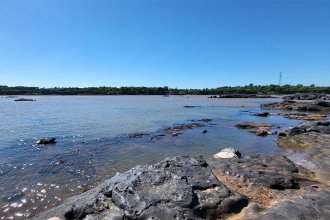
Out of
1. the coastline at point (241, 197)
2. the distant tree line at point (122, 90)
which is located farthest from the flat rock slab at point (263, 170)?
the distant tree line at point (122, 90)

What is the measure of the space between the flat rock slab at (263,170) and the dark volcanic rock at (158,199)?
2128mm

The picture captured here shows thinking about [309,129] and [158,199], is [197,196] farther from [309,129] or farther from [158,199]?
[309,129]

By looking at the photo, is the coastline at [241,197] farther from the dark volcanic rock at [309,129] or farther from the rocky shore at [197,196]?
the dark volcanic rock at [309,129]

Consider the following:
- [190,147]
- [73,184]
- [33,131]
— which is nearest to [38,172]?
[73,184]

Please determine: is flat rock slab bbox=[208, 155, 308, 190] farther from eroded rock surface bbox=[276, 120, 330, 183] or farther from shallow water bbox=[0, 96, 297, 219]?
shallow water bbox=[0, 96, 297, 219]

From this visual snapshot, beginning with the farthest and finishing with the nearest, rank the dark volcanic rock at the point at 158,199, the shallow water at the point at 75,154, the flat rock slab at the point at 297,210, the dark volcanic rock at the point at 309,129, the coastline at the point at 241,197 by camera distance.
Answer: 1. the dark volcanic rock at the point at 309,129
2. the shallow water at the point at 75,154
3. the coastline at the point at 241,197
4. the dark volcanic rock at the point at 158,199
5. the flat rock slab at the point at 297,210

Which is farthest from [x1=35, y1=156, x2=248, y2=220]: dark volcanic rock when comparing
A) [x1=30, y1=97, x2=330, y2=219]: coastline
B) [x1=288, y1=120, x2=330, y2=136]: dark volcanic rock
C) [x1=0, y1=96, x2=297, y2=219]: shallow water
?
[x1=288, y1=120, x2=330, y2=136]: dark volcanic rock

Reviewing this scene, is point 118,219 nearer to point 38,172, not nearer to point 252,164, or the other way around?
point 252,164

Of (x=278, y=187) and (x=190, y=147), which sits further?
(x=190, y=147)

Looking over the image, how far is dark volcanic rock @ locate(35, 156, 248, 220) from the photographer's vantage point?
26.3 feet

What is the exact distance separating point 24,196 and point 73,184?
7.73 feet

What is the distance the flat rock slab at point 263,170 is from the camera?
35.8ft

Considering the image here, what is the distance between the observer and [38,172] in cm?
1612

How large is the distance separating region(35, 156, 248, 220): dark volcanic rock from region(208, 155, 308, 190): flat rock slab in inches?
83.8
